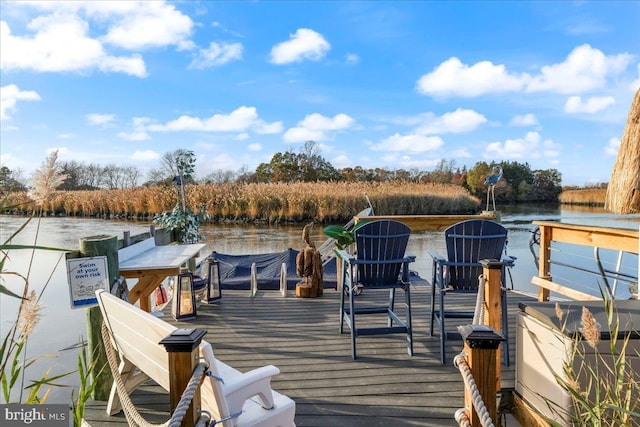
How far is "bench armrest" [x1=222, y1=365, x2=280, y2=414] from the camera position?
1550 millimetres

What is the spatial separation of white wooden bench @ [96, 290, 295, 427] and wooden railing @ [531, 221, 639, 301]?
302 cm

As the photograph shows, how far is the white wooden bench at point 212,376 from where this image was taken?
1.42m

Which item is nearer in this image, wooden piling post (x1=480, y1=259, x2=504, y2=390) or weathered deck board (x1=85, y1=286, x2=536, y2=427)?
weathered deck board (x1=85, y1=286, x2=536, y2=427)

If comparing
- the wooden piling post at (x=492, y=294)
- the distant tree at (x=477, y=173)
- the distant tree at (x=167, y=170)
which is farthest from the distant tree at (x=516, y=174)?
the wooden piling post at (x=492, y=294)

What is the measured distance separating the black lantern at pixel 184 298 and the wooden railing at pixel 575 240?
11.6 feet

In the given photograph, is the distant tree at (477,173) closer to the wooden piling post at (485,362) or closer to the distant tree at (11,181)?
the wooden piling post at (485,362)

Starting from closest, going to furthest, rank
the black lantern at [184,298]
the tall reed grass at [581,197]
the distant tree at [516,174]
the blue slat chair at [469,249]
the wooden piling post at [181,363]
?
the wooden piling post at [181,363]
the blue slat chair at [469,249]
the black lantern at [184,298]
the tall reed grass at [581,197]
the distant tree at [516,174]

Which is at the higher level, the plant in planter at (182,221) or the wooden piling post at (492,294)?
the plant in planter at (182,221)

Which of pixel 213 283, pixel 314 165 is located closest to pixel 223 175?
pixel 314 165

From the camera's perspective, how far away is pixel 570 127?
11.3 meters

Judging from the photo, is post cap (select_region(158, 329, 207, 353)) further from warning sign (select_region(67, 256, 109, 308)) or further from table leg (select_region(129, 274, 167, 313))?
table leg (select_region(129, 274, 167, 313))

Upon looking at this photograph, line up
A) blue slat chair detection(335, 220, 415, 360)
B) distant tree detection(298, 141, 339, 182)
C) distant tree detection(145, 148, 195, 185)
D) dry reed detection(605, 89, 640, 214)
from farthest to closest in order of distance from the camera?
1. distant tree detection(298, 141, 339, 182)
2. distant tree detection(145, 148, 195, 185)
3. blue slat chair detection(335, 220, 415, 360)
4. dry reed detection(605, 89, 640, 214)

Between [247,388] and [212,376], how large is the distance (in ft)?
0.95

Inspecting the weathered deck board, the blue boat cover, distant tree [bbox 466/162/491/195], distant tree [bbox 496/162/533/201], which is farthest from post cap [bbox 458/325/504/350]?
distant tree [bbox 496/162/533/201]
